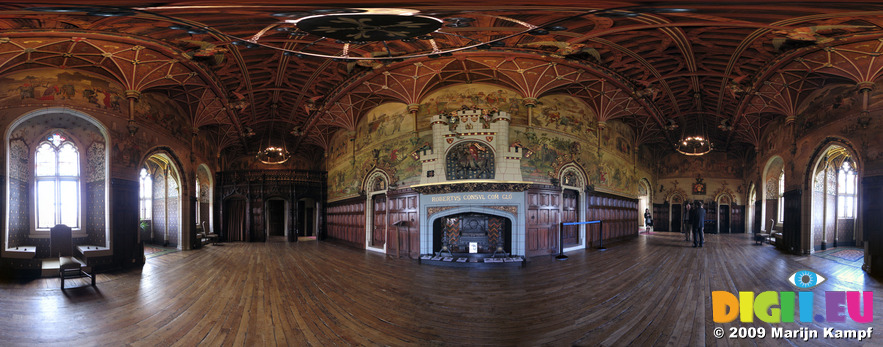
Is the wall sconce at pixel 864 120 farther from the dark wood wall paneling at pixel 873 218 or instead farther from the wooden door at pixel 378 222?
the wooden door at pixel 378 222

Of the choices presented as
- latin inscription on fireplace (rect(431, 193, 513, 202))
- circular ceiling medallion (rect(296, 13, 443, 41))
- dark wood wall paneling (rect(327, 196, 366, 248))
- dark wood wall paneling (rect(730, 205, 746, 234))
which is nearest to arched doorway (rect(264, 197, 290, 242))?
dark wood wall paneling (rect(327, 196, 366, 248))

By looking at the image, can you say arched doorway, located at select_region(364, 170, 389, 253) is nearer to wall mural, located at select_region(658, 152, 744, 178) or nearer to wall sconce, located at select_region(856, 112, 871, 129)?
wall sconce, located at select_region(856, 112, 871, 129)

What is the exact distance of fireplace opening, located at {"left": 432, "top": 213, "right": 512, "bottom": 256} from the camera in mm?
14438

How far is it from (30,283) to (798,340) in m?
16.2

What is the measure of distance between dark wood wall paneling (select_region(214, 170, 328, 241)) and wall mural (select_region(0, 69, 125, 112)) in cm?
1172

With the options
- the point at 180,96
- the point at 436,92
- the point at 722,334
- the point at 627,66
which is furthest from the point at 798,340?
the point at 180,96

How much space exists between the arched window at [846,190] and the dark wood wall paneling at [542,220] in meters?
13.1

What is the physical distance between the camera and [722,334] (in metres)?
5.36

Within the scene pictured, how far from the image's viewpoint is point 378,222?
682 inches

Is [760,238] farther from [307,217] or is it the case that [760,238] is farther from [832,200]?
[307,217]

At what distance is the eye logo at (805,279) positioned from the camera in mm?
9219

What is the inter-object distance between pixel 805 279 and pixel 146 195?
26.6 m

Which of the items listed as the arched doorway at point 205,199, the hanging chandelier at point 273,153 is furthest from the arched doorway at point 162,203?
the hanging chandelier at point 273,153

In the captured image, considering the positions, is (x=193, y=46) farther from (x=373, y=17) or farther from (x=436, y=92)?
(x=373, y=17)
